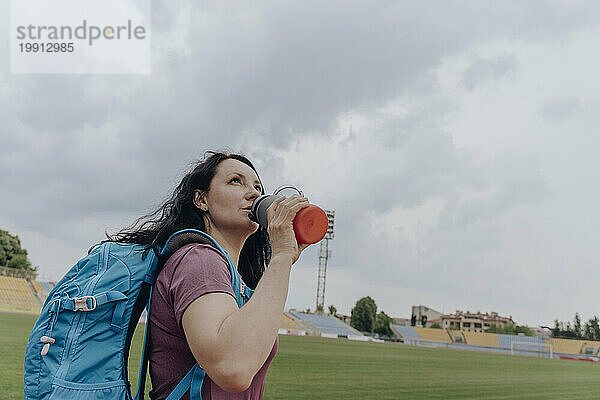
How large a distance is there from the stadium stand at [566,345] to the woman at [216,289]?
61522mm

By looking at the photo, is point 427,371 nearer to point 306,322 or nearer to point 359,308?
point 306,322

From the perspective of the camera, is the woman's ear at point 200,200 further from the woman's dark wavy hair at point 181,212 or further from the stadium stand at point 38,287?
the stadium stand at point 38,287

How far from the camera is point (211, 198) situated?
1.70m

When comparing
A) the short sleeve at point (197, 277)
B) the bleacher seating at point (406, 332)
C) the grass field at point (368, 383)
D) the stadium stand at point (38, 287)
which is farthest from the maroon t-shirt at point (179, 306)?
the bleacher seating at point (406, 332)

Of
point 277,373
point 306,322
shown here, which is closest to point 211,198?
point 277,373

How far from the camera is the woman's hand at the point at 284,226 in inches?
54.4

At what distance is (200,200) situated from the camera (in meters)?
1.74

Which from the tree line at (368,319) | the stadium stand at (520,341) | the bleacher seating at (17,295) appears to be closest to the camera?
the bleacher seating at (17,295)

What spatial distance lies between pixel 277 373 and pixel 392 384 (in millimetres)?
2400

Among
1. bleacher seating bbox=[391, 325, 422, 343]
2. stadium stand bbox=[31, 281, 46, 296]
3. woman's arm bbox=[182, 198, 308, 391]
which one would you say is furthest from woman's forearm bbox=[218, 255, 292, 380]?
bleacher seating bbox=[391, 325, 422, 343]

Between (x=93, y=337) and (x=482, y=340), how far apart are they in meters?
62.4

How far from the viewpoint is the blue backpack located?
4.18 ft

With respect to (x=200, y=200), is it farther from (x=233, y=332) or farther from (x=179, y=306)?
(x=233, y=332)

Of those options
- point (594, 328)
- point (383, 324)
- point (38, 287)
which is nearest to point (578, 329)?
point (594, 328)
